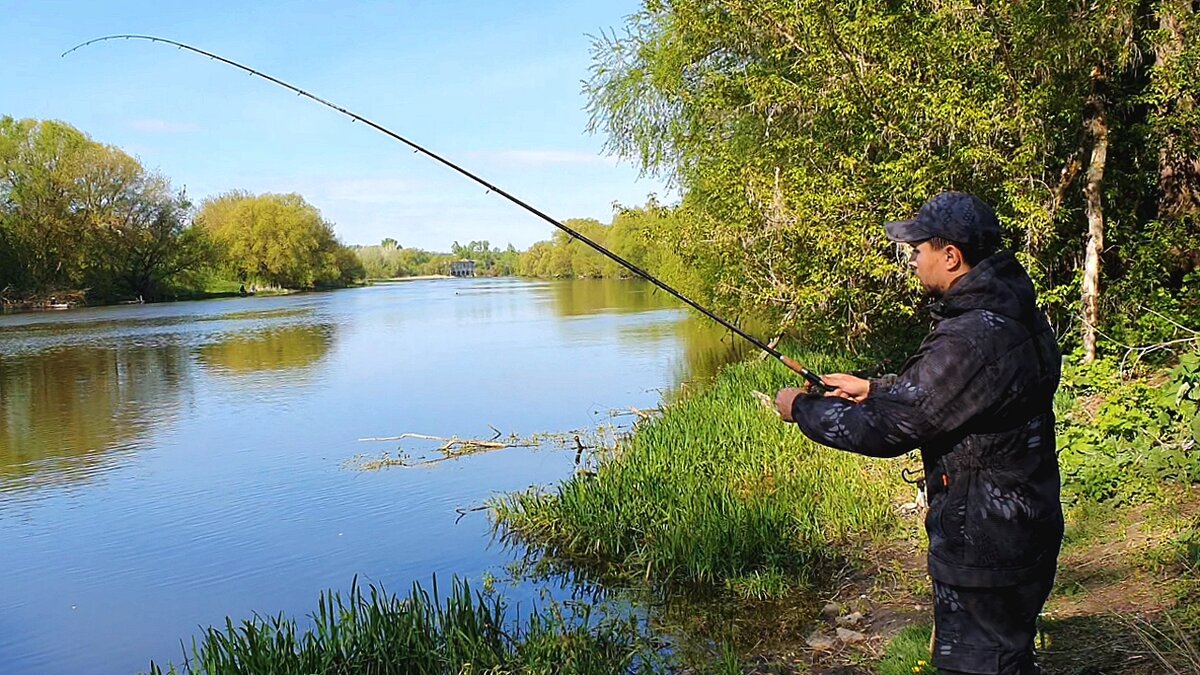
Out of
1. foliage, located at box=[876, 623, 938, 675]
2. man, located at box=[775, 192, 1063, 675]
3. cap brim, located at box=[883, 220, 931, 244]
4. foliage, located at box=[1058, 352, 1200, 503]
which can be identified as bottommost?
foliage, located at box=[876, 623, 938, 675]

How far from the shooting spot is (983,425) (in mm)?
2104

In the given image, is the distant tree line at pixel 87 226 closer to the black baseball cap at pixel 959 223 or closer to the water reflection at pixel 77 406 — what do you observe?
the water reflection at pixel 77 406

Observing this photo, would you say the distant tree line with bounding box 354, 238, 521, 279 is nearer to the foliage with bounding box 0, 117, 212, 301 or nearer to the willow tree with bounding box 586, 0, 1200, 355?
the foliage with bounding box 0, 117, 212, 301

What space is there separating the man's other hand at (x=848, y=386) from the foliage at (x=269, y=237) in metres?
62.8

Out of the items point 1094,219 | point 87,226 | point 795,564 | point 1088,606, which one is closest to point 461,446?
point 795,564

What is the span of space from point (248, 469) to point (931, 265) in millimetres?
9690

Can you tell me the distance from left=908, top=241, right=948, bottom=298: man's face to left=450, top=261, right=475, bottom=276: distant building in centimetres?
14967

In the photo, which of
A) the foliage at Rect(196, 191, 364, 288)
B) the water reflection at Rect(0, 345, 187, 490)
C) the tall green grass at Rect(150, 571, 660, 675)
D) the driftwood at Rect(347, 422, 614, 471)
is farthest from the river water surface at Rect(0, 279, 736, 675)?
the foliage at Rect(196, 191, 364, 288)

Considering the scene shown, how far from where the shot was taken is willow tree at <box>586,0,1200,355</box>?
743 centimetres

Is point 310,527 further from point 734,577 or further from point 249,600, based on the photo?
point 734,577

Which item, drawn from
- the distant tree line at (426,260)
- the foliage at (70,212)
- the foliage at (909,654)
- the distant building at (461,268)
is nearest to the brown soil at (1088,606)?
the foliage at (909,654)

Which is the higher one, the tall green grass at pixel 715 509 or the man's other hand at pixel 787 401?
the man's other hand at pixel 787 401

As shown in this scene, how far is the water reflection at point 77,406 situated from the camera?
1098 cm

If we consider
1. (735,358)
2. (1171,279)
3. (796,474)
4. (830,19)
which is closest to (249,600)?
(796,474)
